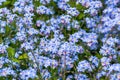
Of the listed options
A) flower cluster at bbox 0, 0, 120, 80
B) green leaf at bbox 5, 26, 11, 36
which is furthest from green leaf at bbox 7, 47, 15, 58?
green leaf at bbox 5, 26, 11, 36

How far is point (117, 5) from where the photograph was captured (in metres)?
6.45

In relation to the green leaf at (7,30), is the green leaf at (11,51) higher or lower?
lower

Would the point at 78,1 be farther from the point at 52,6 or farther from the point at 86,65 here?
the point at 86,65

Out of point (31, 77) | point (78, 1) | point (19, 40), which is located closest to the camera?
point (31, 77)

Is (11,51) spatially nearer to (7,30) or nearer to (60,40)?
(7,30)

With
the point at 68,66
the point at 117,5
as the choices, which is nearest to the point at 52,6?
the point at 117,5

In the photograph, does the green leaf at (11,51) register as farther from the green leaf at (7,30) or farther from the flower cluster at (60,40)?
the green leaf at (7,30)

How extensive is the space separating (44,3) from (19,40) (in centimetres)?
106

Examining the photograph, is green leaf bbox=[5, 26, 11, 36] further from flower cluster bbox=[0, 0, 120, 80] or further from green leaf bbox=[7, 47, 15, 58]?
green leaf bbox=[7, 47, 15, 58]

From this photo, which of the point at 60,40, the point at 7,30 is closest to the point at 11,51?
the point at 7,30

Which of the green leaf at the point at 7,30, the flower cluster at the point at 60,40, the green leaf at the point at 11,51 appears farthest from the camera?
the green leaf at the point at 7,30

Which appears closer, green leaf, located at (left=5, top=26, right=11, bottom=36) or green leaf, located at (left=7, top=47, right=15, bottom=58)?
green leaf, located at (left=7, top=47, right=15, bottom=58)

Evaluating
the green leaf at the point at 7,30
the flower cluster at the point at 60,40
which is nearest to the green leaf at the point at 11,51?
the flower cluster at the point at 60,40

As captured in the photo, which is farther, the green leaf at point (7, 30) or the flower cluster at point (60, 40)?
the green leaf at point (7, 30)
